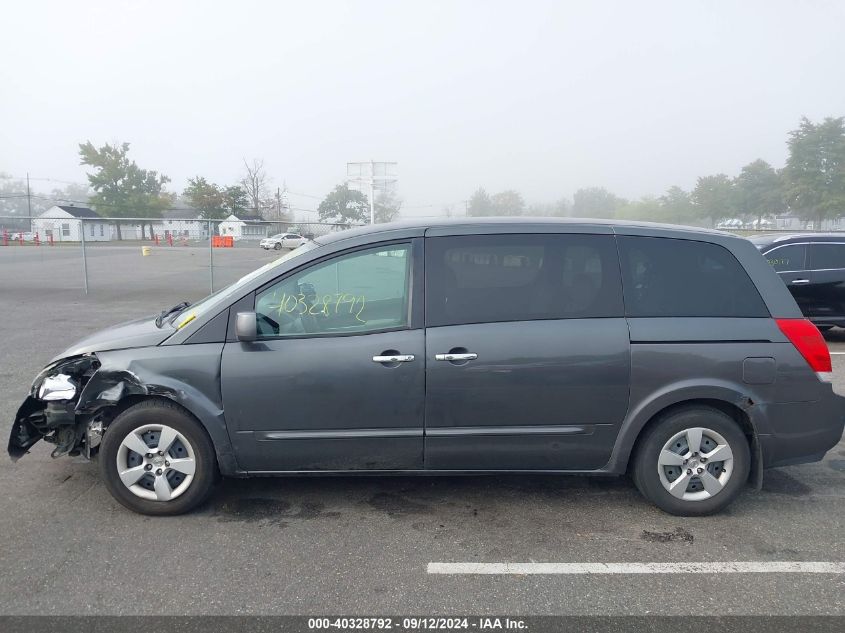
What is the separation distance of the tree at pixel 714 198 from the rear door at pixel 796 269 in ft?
46.1

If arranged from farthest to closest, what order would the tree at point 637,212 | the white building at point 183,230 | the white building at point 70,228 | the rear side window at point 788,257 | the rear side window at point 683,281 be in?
the white building at point 183,230 < the white building at point 70,228 < the rear side window at point 788,257 < the tree at point 637,212 < the rear side window at point 683,281

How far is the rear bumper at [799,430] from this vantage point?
3.72 meters

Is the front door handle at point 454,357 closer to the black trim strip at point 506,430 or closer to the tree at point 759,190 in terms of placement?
the black trim strip at point 506,430

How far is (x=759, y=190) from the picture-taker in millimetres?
34625

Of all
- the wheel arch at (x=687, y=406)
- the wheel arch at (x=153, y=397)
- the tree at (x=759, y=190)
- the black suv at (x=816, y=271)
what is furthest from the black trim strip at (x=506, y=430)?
the tree at (x=759, y=190)

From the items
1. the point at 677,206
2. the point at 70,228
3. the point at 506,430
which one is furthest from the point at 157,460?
the point at 70,228

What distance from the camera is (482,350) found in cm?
359

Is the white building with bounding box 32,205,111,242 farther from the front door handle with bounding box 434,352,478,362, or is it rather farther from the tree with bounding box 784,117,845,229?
the tree with bounding box 784,117,845,229

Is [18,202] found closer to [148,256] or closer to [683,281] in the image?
[148,256]

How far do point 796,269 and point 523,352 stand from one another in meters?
8.13

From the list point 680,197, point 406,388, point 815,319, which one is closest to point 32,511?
point 406,388

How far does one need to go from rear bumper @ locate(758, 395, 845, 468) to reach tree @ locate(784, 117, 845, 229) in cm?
3784

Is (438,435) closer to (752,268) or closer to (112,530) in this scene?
(112,530)

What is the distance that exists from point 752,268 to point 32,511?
471cm
